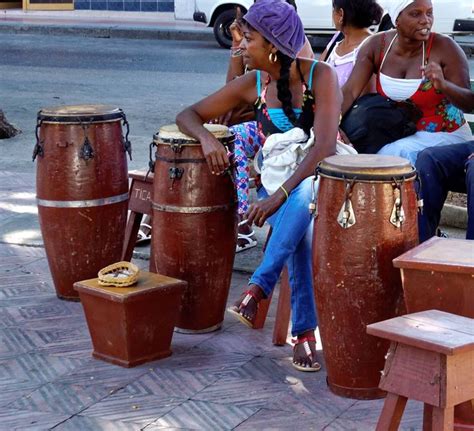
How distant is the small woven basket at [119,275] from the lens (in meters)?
4.59

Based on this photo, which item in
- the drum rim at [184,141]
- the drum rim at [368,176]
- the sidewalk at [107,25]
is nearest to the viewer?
the drum rim at [368,176]

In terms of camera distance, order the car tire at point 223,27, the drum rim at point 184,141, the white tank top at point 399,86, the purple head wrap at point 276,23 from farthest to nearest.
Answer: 1. the car tire at point 223,27
2. the white tank top at point 399,86
3. the drum rim at point 184,141
4. the purple head wrap at point 276,23

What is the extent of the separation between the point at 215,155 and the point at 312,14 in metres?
12.3

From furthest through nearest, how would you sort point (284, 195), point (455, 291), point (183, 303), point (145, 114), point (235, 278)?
point (145, 114)
point (235, 278)
point (183, 303)
point (284, 195)
point (455, 291)

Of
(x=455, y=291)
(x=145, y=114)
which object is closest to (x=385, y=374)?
(x=455, y=291)

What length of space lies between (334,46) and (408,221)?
2.62m

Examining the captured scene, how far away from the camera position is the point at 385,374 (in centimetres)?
341

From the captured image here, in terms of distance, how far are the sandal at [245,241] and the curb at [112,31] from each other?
13.3 m

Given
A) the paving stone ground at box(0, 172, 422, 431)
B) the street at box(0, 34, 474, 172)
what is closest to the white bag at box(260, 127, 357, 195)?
the paving stone ground at box(0, 172, 422, 431)

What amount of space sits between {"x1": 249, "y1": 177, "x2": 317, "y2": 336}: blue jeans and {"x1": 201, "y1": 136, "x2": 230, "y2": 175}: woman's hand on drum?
13.5 inches

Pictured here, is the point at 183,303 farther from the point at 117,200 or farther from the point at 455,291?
the point at 455,291

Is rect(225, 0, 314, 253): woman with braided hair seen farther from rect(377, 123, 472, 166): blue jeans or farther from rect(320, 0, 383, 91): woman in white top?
rect(377, 123, 472, 166): blue jeans

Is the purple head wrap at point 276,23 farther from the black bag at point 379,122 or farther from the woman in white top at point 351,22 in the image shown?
the woman in white top at point 351,22

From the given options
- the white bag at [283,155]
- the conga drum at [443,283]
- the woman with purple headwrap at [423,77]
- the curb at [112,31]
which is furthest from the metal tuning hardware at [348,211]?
the curb at [112,31]
